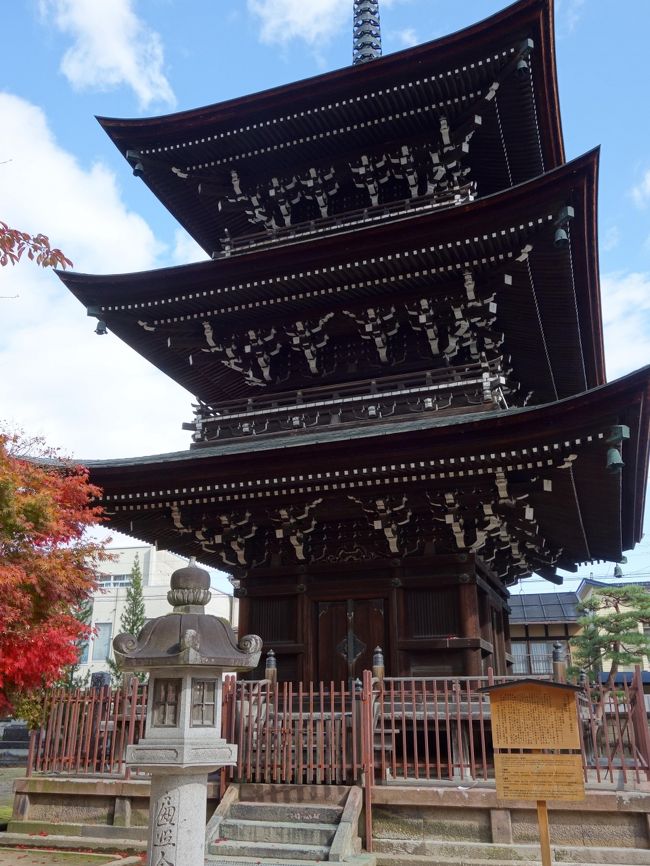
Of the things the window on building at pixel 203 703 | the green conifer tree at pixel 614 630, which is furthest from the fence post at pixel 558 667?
the green conifer tree at pixel 614 630

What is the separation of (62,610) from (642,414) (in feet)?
31.8

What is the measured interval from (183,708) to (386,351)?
32.3ft

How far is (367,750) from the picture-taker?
9.91 meters

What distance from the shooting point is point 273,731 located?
1068 centimetres

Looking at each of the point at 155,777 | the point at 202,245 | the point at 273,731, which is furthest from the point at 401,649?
the point at 202,245

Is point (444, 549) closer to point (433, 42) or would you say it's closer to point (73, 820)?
point (73, 820)

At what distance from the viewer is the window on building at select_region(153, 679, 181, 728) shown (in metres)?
6.94

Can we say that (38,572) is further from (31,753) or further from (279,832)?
(279,832)

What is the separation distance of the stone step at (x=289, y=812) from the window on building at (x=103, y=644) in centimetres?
4568

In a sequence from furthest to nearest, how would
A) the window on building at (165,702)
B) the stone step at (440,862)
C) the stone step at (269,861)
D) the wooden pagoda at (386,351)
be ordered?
the wooden pagoda at (386,351), the stone step at (440,862), the stone step at (269,861), the window on building at (165,702)

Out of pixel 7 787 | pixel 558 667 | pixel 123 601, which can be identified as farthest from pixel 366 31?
pixel 123 601

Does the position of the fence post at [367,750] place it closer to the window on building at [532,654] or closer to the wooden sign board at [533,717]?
the wooden sign board at [533,717]

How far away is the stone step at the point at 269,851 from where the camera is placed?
8883 millimetres

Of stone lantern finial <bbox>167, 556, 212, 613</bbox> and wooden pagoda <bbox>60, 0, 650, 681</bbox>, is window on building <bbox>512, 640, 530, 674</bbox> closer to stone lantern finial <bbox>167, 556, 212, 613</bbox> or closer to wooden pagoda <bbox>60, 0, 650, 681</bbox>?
wooden pagoda <bbox>60, 0, 650, 681</bbox>
